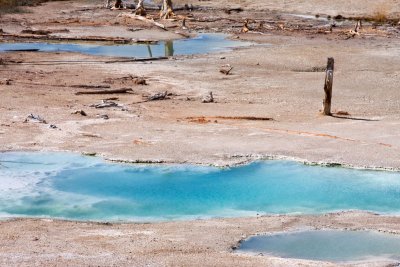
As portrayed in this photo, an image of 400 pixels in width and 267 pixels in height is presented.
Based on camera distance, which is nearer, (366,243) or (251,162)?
(366,243)

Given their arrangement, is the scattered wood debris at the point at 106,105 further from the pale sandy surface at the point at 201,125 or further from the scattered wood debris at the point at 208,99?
the scattered wood debris at the point at 208,99

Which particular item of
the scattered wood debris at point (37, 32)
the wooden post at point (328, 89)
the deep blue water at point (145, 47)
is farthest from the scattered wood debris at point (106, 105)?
the scattered wood debris at point (37, 32)

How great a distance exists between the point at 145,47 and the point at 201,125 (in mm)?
16403

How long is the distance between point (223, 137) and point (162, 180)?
3.10 meters

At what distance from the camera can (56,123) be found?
1755 cm

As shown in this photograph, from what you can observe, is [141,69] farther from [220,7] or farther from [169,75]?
[220,7]

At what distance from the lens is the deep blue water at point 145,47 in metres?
31.1

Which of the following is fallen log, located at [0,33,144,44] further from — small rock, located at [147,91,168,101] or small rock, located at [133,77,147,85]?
small rock, located at [147,91,168,101]

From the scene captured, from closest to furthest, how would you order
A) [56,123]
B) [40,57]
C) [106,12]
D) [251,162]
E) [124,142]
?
[251,162] → [124,142] → [56,123] → [40,57] → [106,12]

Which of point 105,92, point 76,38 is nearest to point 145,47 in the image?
point 76,38

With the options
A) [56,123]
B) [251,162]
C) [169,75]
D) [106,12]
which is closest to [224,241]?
[251,162]

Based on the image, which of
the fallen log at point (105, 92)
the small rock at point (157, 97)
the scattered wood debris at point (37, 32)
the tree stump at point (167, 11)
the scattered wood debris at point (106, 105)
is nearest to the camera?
the scattered wood debris at point (106, 105)

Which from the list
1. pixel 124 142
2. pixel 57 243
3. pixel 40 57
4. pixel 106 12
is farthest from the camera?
pixel 106 12

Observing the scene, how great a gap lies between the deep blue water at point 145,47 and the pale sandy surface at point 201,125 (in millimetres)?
1708
